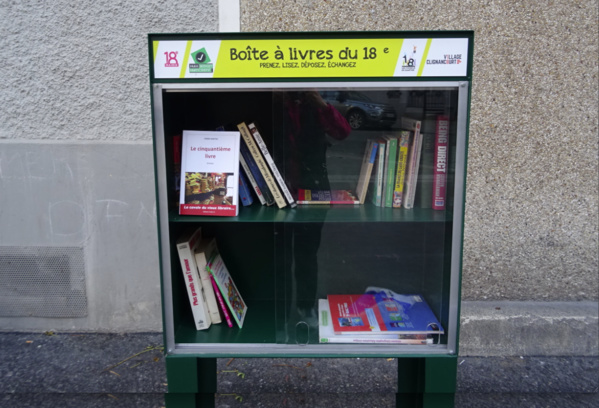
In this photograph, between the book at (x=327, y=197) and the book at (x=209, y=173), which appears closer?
the book at (x=209, y=173)

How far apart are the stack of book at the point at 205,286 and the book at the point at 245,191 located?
0.28 metres

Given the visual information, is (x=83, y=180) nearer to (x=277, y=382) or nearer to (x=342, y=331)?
(x=277, y=382)

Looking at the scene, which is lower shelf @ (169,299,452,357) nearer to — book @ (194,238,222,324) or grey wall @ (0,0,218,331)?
book @ (194,238,222,324)

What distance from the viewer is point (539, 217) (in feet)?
12.7

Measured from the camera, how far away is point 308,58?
79.0 inches

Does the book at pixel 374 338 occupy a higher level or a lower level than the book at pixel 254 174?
lower

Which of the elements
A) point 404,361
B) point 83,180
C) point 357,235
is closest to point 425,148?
point 357,235

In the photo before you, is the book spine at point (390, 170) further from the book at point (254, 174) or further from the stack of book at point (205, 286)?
the stack of book at point (205, 286)

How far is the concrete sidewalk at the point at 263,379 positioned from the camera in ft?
10.9

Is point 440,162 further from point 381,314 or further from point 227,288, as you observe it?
point 227,288

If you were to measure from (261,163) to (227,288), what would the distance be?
62cm

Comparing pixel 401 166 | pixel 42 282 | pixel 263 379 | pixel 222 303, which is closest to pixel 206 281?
pixel 222 303


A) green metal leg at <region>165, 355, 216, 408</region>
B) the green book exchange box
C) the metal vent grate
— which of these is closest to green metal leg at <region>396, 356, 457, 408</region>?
the green book exchange box

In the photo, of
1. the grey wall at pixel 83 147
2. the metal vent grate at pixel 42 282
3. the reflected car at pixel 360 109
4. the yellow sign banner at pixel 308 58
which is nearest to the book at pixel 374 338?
the reflected car at pixel 360 109
